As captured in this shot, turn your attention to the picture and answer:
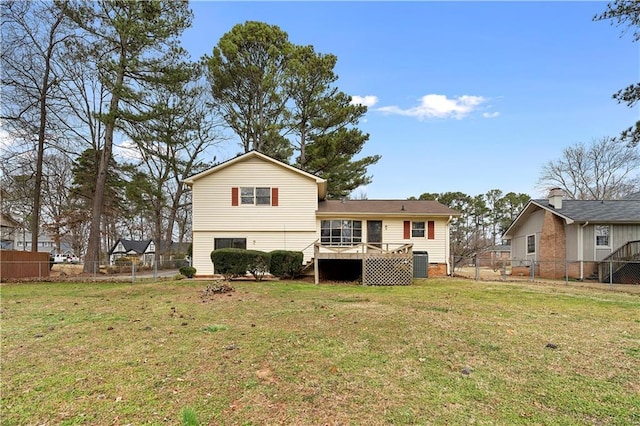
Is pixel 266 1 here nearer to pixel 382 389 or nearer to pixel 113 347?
pixel 113 347

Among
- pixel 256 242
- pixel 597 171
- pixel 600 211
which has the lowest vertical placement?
pixel 256 242

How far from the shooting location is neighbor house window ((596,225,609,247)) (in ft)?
59.7

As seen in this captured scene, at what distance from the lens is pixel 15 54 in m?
18.4

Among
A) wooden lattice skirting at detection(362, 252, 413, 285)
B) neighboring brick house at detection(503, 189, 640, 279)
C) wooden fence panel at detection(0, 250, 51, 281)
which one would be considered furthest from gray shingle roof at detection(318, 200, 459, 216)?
wooden fence panel at detection(0, 250, 51, 281)

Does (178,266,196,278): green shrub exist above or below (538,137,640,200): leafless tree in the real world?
below

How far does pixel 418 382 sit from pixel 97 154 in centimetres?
2573

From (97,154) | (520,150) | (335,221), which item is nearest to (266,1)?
(335,221)

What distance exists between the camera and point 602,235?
18.3 m

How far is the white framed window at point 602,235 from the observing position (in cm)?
1820

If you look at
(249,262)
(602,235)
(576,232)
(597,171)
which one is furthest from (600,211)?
(597,171)

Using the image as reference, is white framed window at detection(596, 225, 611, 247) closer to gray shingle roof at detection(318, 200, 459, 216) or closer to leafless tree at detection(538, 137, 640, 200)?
gray shingle roof at detection(318, 200, 459, 216)

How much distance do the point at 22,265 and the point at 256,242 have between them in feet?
35.6

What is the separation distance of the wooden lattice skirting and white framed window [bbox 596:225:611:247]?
11385 millimetres

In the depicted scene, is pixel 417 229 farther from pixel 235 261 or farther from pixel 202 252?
pixel 202 252
